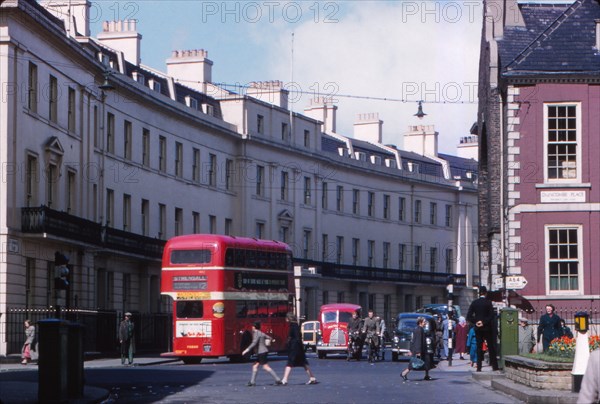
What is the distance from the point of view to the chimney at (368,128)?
102 m

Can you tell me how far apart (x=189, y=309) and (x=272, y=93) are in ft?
134

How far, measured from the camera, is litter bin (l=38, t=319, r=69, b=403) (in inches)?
825

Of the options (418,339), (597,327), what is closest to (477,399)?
(418,339)

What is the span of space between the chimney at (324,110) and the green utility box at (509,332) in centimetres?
6499

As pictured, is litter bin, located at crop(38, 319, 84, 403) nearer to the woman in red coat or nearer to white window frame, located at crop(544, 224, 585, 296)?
white window frame, located at crop(544, 224, 585, 296)

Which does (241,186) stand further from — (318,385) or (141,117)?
(318,385)

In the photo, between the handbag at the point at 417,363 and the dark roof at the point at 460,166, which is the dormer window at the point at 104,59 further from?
the dark roof at the point at 460,166

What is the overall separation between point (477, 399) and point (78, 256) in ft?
100

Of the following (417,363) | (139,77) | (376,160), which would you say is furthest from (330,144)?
(417,363)

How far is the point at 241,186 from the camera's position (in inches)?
2992

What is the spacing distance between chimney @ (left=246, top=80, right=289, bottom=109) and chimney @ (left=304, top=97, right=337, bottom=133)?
10319 mm

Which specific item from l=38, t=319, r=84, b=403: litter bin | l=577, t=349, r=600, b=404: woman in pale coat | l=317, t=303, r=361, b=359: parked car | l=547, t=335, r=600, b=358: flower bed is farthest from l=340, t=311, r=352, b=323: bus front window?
l=577, t=349, r=600, b=404: woman in pale coat

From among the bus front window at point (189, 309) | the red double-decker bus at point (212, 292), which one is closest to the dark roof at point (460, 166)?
the red double-decker bus at point (212, 292)

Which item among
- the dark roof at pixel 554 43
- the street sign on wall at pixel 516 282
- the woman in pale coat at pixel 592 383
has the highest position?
the dark roof at pixel 554 43
